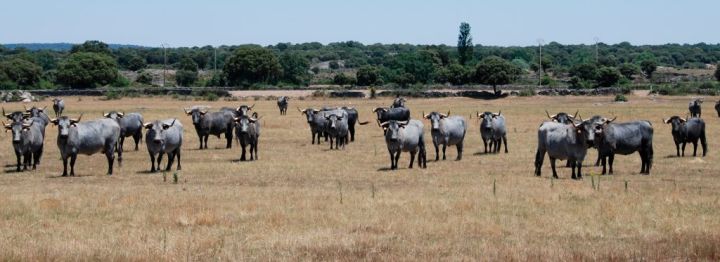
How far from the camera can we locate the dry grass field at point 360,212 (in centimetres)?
1388

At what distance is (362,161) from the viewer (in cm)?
3012

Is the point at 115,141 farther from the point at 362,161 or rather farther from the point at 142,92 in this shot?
the point at 142,92

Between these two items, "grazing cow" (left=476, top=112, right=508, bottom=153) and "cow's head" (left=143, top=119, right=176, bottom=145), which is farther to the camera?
"grazing cow" (left=476, top=112, right=508, bottom=153)

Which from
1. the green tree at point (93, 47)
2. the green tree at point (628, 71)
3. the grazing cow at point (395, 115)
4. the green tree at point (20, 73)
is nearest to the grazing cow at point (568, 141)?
the grazing cow at point (395, 115)

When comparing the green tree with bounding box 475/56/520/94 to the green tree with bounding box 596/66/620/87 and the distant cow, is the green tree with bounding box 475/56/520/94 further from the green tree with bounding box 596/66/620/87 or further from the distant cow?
the distant cow

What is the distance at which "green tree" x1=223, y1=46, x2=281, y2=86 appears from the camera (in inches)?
4692

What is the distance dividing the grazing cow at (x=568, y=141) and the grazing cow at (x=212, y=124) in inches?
621

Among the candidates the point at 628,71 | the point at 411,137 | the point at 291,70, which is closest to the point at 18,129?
the point at 411,137

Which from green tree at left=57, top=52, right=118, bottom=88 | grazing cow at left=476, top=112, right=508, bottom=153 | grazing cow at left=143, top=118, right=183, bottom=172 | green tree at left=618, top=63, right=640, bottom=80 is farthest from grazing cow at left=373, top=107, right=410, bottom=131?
green tree at left=618, top=63, right=640, bottom=80

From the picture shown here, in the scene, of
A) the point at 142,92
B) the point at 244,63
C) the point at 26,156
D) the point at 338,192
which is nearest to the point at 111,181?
the point at 26,156

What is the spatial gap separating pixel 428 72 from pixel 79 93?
1813 inches

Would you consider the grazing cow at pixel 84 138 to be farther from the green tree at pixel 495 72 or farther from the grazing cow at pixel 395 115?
the green tree at pixel 495 72

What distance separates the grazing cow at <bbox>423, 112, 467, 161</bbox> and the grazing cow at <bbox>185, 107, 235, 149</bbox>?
9.64 meters

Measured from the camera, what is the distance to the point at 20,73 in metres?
118
